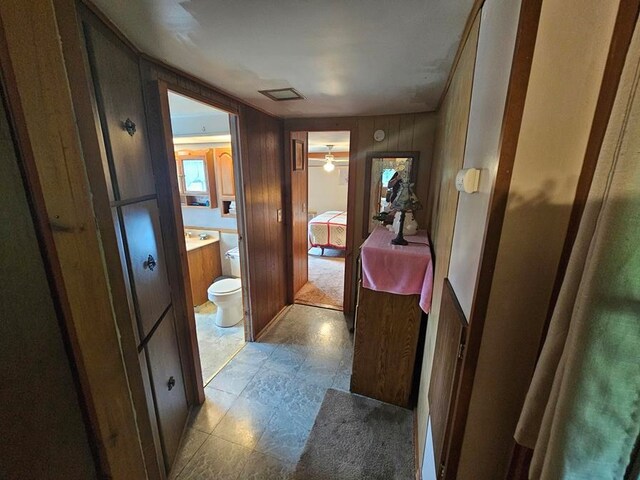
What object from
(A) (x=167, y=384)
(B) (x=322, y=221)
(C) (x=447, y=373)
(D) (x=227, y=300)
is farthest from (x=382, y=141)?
(B) (x=322, y=221)

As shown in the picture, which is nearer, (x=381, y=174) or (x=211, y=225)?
(x=381, y=174)

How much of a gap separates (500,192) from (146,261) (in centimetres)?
149

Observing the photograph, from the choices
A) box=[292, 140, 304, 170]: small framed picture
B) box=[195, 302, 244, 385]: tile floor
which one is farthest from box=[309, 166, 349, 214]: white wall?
box=[195, 302, 244, 385]: tile floor

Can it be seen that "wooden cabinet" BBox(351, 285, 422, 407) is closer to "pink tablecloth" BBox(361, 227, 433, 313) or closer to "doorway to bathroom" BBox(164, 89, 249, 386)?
"pink tablecloth" BBox(361, 227, 433, 313)

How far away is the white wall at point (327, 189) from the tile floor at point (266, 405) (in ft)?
16.3

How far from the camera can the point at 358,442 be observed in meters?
1.64

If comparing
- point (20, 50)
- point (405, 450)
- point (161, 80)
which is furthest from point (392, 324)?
point (161, 80)

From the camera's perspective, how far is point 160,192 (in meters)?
1.47

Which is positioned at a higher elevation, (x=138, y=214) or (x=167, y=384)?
(x=138, y=214)

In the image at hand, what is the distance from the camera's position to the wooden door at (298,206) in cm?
295

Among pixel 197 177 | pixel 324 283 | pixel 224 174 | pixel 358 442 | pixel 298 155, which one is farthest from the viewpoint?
pixel 324 283

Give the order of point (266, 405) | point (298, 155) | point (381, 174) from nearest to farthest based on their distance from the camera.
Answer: point (266, 405) < point (381, 174) < point (298, 155)

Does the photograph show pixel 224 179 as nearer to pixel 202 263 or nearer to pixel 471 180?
pixel 202 263

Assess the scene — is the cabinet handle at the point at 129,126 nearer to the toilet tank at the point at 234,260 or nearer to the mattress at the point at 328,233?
the toilet tank at the point at 234,260
